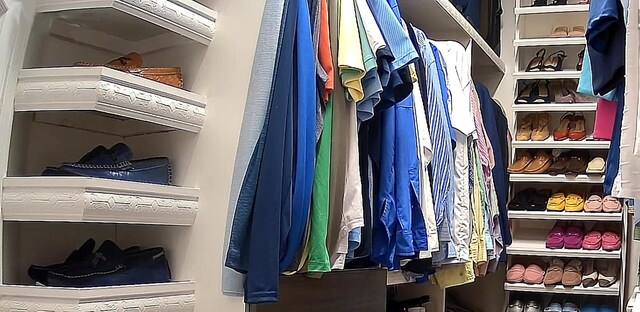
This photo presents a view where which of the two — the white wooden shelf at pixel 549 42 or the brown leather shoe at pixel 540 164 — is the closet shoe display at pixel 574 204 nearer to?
the brown leather shoe at pixel 540 164

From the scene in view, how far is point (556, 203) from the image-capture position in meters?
3.52

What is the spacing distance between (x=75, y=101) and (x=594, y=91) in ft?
3.69

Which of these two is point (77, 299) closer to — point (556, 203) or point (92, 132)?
point (92, 132)

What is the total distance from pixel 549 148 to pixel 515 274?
0.65m

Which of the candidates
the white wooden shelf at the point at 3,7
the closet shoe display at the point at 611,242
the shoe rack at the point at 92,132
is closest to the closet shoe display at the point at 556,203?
the closet shoe display at the point at 611,242

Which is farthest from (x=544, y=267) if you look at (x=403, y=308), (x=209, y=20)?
(x=209, y=20)

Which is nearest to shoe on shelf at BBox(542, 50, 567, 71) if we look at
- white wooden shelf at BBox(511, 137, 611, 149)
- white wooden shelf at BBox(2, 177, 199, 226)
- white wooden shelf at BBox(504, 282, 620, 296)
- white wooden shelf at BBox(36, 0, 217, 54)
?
white wooden shelf at BBox(511, 137, 611, 149)

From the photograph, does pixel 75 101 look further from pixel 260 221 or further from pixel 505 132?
pixel 505 132

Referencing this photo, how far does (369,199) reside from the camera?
1.93 meters

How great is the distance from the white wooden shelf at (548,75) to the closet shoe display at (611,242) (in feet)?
2.53

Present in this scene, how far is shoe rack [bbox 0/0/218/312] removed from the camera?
1427mm

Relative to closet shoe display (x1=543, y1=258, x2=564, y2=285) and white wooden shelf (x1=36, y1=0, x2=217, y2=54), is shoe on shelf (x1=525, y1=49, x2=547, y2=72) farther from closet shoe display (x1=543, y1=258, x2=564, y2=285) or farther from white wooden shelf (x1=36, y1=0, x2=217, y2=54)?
white wooden shelf (x1=36, y1=0, x2=217, y2=54)

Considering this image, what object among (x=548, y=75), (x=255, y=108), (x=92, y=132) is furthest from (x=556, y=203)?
(x=92, y=132)

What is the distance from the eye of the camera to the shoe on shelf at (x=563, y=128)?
3.57 m
